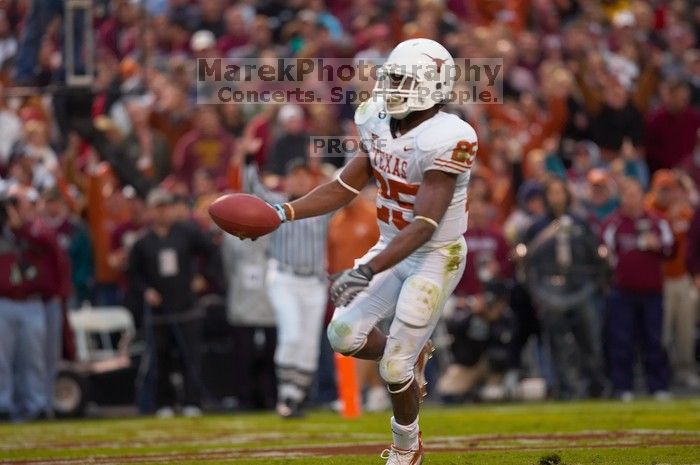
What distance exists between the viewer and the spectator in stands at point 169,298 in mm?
12758

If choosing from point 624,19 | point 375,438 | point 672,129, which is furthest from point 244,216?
point 624,19

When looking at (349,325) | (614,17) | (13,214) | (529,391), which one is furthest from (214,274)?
(614,17)

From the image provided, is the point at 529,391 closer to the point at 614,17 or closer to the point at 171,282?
the point at 171,282

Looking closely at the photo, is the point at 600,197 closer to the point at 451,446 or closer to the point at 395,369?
the point at 451,446

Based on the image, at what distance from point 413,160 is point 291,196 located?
16.8 feet

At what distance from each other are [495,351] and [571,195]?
1.55m

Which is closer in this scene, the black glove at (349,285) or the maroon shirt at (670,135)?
the black glove at (349,285)

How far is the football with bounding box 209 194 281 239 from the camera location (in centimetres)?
705

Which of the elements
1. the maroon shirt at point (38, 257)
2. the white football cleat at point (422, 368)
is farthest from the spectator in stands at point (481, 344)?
the white football cleat at point (422, 368)

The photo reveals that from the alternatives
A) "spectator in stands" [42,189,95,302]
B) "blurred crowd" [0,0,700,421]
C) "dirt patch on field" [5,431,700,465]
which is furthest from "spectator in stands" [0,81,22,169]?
"dirt patch on field" [5,431,700,465]

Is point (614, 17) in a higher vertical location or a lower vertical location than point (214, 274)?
higher

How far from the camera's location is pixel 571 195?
1362cm

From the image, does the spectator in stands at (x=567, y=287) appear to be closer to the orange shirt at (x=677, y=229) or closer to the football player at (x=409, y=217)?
the orange shirt at (x=677, y=229)

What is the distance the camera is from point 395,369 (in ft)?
22.7
